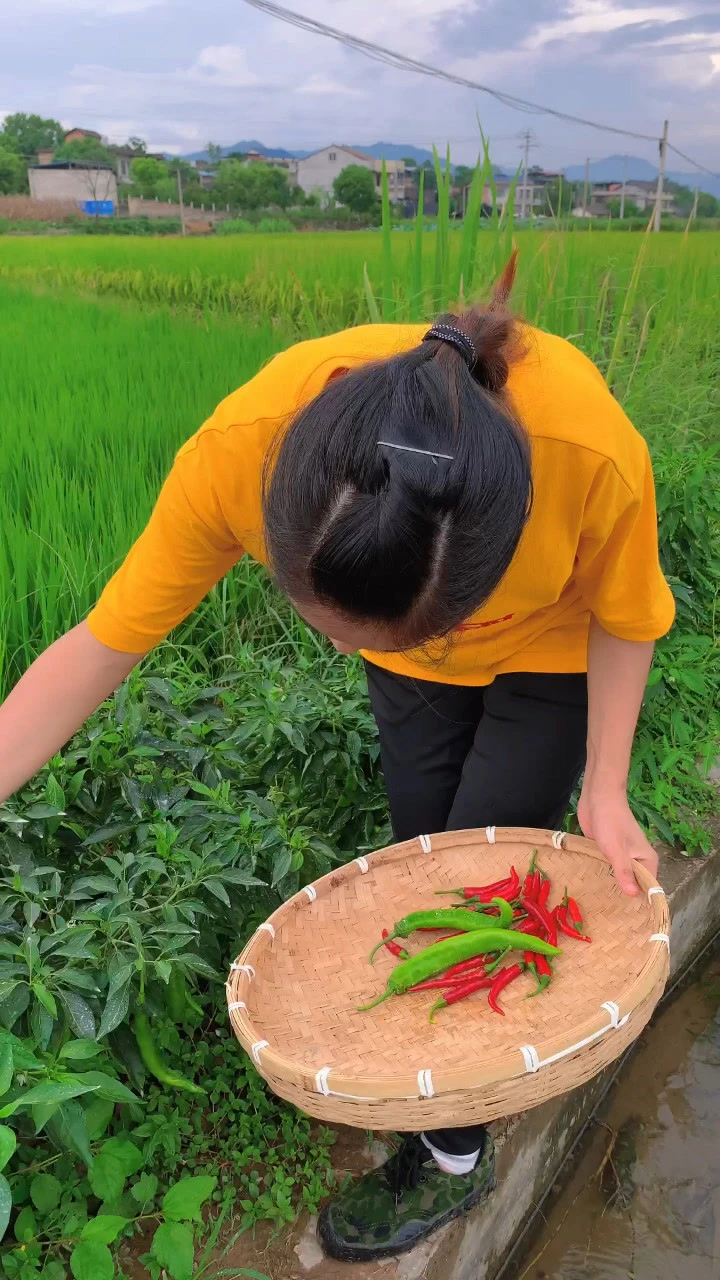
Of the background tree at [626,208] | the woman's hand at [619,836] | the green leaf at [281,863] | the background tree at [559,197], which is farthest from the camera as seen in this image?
the background tree at [626,208]

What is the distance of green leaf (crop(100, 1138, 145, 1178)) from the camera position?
1218mm

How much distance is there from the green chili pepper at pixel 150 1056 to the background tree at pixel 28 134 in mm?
2787

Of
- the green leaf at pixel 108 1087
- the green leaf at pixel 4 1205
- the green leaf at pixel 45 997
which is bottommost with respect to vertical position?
the green leaf at pixel 108 1087

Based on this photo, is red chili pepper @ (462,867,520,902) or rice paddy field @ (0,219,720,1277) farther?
red chili pepper @ (462,867,520,902)

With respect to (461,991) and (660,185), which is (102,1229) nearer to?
(461,991)

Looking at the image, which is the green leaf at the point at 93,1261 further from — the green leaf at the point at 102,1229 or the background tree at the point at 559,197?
the background tree at the point at 559,197

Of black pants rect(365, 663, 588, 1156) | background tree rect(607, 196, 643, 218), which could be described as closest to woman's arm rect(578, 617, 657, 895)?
black pants rect(365, 663, 588, 1156)

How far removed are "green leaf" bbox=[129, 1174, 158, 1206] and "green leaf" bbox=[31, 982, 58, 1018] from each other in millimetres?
331

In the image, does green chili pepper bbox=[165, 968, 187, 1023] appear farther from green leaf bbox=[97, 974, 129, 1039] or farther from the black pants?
the black pants

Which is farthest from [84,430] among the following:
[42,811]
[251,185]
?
[42,811]

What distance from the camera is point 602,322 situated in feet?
12.2

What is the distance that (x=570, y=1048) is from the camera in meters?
1.01

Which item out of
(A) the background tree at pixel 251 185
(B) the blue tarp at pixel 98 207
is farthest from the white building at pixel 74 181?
(A) the background tree at pixel 251 185

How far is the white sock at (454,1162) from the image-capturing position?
134 centimetres
